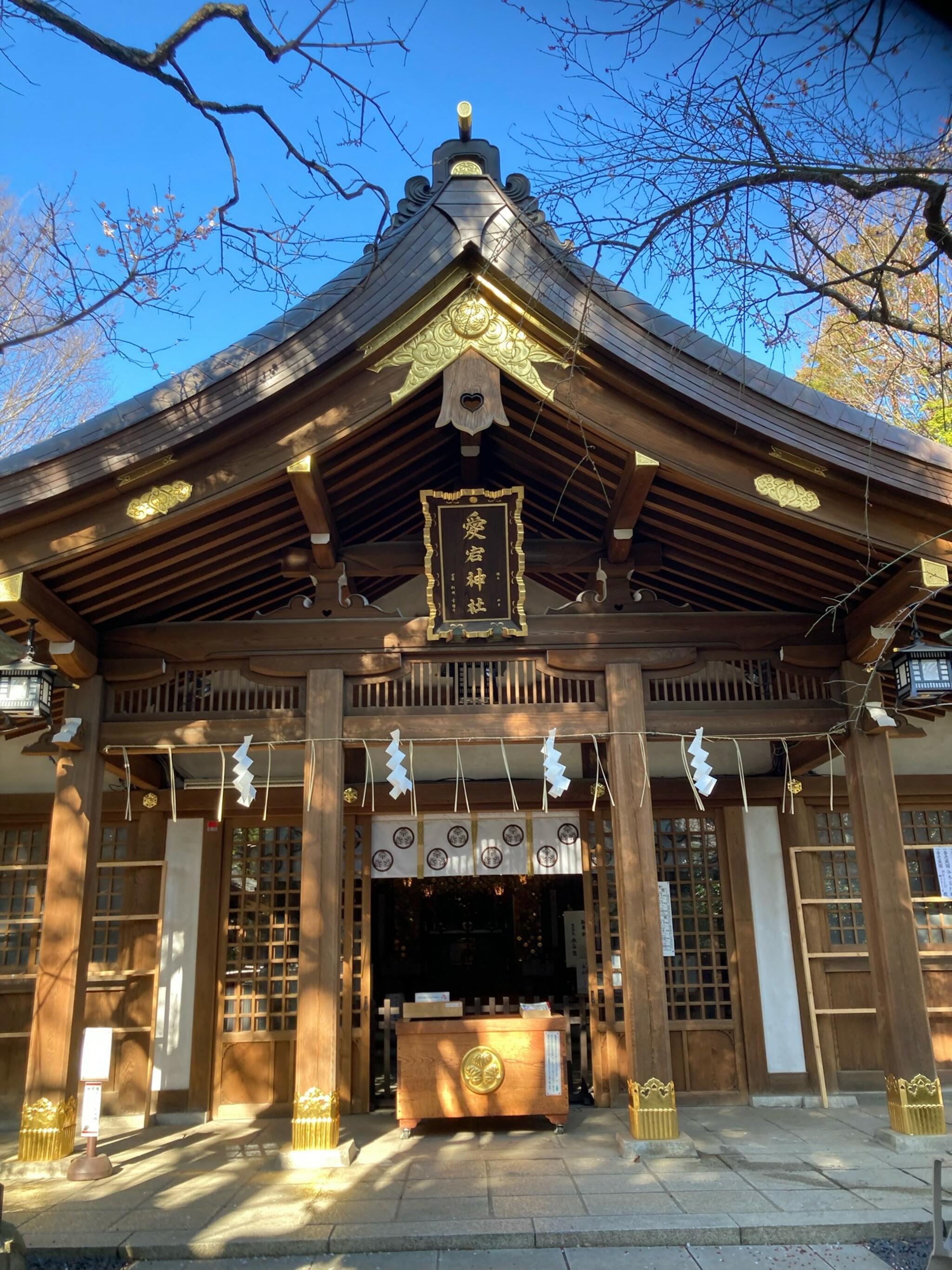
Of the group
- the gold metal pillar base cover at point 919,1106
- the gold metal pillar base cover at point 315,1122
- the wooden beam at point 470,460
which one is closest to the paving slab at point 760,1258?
the gold metal pillar base cover at point 919,1106

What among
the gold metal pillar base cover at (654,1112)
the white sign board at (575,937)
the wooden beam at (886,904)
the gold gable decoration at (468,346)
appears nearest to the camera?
the gold metal pillar base cover at (654,1112)

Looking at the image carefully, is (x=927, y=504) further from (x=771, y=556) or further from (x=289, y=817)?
(x=289, y=817)

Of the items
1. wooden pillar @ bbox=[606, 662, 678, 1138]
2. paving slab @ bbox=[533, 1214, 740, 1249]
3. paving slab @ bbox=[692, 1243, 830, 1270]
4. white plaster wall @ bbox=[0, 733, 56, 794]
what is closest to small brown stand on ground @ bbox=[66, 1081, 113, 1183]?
paving slab @ bbox=[533, 1214, 740, 1249]

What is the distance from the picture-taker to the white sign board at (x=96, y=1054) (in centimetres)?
656

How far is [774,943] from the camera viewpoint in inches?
353

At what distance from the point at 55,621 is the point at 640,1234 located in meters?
5.45

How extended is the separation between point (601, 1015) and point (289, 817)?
352cm

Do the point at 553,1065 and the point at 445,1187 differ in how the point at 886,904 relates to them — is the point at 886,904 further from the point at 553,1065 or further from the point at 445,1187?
the point at 445,1187

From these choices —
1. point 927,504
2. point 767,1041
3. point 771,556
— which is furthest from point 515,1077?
point 927,504

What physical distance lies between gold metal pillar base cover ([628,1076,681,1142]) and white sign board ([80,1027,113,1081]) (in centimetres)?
372

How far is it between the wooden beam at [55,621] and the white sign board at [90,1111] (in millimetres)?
2975

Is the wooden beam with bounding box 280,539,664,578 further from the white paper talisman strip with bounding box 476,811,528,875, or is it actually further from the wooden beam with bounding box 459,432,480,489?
the white paper talisman strip with bounding box 476,811,528,875

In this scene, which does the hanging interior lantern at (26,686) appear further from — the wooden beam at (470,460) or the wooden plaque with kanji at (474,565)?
the wooden beam at (470,460)

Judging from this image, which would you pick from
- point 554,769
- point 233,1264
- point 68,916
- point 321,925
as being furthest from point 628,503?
point 233,1264
